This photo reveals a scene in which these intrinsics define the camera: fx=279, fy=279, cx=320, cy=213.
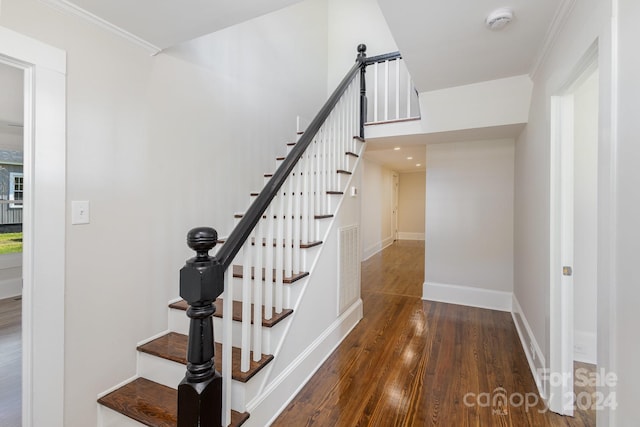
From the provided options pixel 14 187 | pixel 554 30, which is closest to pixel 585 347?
pixel 554 30

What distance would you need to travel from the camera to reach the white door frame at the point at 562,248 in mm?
1676

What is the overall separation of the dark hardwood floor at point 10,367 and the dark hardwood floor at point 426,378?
1565mm

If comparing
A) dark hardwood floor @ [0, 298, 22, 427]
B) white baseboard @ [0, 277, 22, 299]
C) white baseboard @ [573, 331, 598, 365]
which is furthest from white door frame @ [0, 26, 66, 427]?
white baseboard @ [573, 331, 598, 365]

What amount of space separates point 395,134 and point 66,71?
2.73 meters

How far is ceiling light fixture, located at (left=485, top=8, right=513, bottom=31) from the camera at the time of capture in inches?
62.4

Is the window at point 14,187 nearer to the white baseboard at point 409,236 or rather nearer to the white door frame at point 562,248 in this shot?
the white door frame at point 562,248

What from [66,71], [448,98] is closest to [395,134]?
[448,98]

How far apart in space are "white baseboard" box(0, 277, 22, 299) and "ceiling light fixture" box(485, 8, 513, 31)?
5575mm

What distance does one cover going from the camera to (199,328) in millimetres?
1113

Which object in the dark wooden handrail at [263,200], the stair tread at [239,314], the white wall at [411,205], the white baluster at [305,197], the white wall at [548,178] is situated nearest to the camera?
the white wall at [548,178]

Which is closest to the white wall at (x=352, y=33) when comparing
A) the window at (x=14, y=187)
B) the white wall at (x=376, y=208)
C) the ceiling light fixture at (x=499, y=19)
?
the white wall at (x=376, y=208)

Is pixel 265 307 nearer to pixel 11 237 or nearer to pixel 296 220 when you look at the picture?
pixel 296 220

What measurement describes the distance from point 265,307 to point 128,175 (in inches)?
47.3

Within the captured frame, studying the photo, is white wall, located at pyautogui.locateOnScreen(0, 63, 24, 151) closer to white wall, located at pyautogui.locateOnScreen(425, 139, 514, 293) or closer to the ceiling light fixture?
the ceiling light fixture
